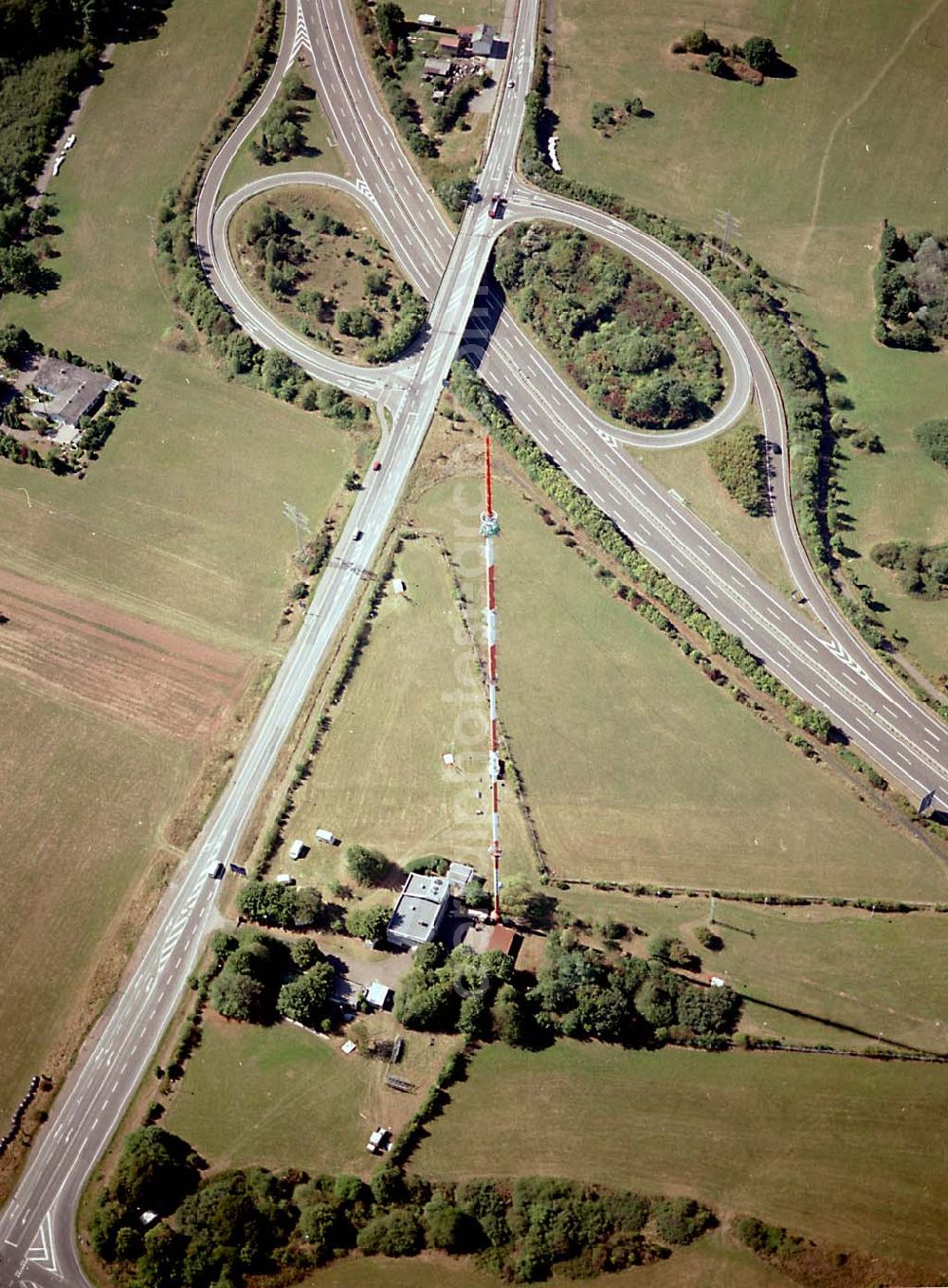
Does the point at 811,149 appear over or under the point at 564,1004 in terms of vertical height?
over

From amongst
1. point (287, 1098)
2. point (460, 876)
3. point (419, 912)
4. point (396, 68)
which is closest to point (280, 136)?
point (396, 68)

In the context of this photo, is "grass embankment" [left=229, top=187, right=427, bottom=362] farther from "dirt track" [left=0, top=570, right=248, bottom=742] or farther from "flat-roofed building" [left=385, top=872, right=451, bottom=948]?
"flat-roofed building" [left=385, top=872, right=451, bottom=948]

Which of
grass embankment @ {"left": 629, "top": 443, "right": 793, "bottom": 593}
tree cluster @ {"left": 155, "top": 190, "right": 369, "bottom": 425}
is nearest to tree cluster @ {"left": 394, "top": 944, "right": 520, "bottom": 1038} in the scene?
grass embankment @ {"left": 629, "top": 443, "right": 793, "bottom": 593}

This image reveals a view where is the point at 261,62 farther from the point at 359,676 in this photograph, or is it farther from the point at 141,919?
the point at 141,919

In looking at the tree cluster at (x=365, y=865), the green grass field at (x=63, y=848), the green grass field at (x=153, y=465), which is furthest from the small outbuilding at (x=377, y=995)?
the green grass field at (x=153, y=465)

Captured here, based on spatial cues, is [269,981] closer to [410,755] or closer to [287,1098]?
[287,1098]

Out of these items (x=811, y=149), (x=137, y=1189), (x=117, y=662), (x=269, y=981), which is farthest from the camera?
(x=811, y=149)
